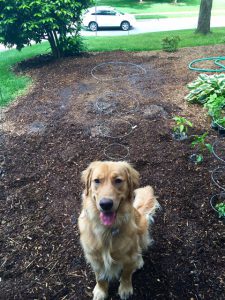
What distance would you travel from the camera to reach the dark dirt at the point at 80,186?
3.14 m

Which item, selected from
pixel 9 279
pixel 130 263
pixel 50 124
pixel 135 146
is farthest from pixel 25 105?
pixel 130 263

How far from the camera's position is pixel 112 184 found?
2.65 m

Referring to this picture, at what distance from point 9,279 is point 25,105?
4.65m

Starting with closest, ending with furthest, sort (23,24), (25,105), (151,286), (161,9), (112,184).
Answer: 1. (112,184)
2. (151,286)
3. (25,105)
4. (23,24)
5. (161,9)

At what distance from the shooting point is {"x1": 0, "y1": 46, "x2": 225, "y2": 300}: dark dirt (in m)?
A: 3.14

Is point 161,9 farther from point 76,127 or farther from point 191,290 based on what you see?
point 191,290

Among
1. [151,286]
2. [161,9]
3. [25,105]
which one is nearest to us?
[151,286]

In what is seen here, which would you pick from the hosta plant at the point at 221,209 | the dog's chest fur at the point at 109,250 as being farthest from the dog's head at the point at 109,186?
the hosta plant at the point at 221,209

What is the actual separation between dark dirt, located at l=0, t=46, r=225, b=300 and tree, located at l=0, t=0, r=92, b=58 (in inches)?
95.7

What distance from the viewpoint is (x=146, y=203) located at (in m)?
3.58

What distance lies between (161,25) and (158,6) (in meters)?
12.2

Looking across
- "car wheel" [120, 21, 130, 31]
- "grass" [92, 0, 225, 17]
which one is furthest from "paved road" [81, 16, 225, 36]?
"grass" [92, 0, 225, 17]

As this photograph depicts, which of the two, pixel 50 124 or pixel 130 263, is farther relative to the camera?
pixel 50 124

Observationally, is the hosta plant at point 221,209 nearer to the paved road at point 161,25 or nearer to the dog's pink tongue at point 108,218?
the dog's pink tongue at point 108,218
